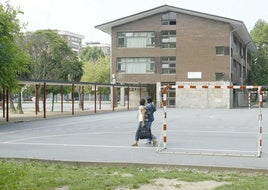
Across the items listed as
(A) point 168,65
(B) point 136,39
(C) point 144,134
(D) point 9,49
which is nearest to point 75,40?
(B) point 136,39

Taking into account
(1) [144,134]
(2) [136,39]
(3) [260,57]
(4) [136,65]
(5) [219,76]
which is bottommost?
(1) [144,134]

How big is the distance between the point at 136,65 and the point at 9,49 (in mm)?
32098

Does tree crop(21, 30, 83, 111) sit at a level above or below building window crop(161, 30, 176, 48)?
below

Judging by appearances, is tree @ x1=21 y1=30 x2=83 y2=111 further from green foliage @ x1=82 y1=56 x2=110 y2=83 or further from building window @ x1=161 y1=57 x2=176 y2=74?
green foliage @ x1=82 y1=56 x2=110 y2=83

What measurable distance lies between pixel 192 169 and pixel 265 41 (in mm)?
70565

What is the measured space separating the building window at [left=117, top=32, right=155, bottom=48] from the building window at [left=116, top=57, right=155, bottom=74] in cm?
169

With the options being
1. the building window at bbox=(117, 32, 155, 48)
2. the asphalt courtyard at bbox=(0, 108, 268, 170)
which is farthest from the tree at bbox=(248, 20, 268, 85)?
the asphalt courtyard at bbox=(0, 108, 268, 170)

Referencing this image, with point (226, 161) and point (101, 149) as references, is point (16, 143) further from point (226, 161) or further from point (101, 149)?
point (226, 161)

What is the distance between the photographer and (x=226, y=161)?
11.7m

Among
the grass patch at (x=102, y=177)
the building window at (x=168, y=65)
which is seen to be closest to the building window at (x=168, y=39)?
the building window at (x=168, y=65)

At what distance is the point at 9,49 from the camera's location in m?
24.8

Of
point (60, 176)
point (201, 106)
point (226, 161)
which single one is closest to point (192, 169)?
point (226, 161)

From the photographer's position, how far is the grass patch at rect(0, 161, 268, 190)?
26.3 feet

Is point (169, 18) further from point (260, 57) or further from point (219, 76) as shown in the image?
point (260, 57)
